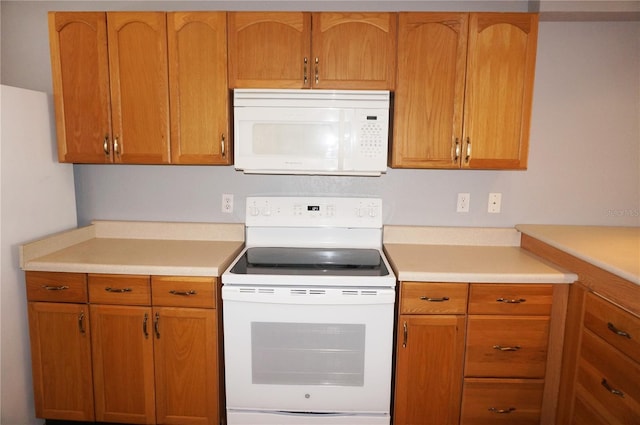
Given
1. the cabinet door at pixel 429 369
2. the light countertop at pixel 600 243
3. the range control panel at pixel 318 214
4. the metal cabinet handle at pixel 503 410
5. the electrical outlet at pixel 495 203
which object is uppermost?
the electrical outlet at pixel 495 203

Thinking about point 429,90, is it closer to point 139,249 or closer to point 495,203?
point 495,203

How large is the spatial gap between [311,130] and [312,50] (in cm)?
39

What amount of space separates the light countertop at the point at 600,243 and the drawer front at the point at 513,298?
0.23 meters

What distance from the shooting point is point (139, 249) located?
2008 millimetres

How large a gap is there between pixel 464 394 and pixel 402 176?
1.19 meters

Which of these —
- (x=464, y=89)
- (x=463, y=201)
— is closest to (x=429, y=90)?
(x=464, y=89)

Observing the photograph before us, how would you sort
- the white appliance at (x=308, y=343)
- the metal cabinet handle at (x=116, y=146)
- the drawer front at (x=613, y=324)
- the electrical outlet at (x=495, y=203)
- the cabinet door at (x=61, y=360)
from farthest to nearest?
the electrical outlet at (x=495, y=203) → the metal cabinet handle at (x=116, y=146) → the cabinet door at (x=61, y=360) → the white appliance at (x=308, y=343) → the drawer front at (x=613, y=324)

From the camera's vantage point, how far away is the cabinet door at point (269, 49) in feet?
5.92

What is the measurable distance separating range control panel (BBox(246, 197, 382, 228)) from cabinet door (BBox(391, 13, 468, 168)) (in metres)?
0.40

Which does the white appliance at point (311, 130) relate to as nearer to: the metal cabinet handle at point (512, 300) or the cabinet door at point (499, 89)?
the cabinet door at point (499, 89)

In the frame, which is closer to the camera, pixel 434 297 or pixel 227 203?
pixel 434 297

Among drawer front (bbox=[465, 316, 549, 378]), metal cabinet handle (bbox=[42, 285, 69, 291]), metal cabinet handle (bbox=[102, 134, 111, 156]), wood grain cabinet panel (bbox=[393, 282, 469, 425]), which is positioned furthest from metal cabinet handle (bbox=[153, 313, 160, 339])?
drawer front (bbox=[465, 316, 549, 378])

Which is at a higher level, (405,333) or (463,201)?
(463,201)

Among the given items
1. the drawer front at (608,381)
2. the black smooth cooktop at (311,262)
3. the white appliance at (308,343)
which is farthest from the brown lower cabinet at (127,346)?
the drawer front at (608,381)
